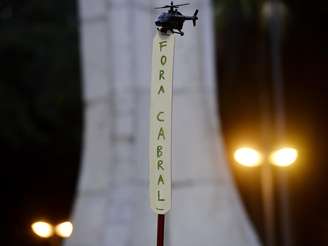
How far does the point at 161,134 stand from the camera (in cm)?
539

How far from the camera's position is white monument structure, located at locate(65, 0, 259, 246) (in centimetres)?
1131

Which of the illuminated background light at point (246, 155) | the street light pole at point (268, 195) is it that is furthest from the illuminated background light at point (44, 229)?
the street light pole at point (268, 195)

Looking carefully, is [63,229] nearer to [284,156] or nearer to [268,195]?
[284,156]

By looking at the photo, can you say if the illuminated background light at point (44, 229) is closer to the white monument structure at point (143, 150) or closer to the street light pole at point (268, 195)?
the white monument structure at point (143, 150)

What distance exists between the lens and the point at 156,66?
559cm

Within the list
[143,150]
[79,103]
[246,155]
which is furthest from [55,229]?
[79,103]

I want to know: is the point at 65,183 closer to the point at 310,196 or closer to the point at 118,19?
the point at 310,196

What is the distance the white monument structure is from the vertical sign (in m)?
5.76

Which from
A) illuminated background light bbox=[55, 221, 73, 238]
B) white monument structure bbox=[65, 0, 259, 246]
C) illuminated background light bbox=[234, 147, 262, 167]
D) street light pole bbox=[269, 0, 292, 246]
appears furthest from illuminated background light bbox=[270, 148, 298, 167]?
illuminated background light bbox=[55, 221, 73, 238]

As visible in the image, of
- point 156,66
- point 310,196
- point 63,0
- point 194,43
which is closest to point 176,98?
point 194,43

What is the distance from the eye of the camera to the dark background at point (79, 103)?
66.5 feet

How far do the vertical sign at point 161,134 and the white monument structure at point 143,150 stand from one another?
5.76m

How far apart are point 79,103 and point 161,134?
15981 millimetres

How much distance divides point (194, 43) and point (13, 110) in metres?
8.89
